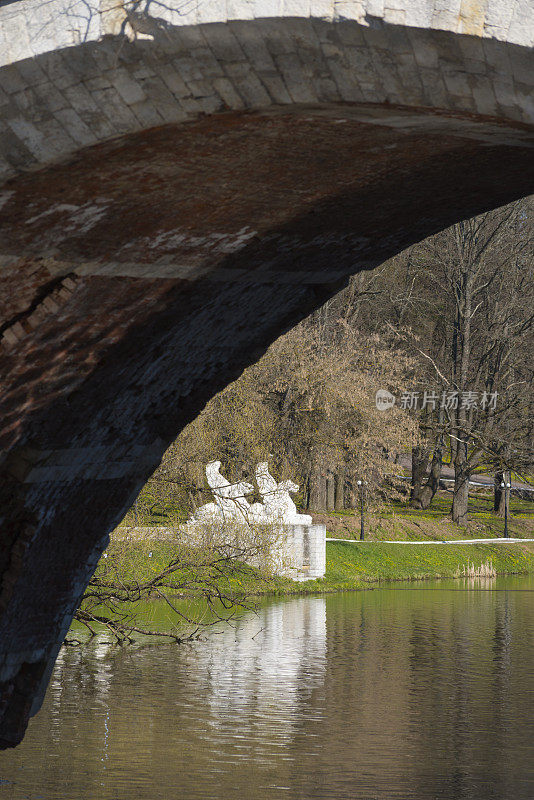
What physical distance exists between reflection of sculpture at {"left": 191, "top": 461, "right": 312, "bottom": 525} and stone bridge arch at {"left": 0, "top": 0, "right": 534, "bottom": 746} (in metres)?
12.5

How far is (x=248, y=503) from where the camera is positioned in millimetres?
23625

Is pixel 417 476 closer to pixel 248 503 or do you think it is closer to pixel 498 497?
pixel 498 497

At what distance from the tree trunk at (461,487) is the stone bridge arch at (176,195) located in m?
27.6

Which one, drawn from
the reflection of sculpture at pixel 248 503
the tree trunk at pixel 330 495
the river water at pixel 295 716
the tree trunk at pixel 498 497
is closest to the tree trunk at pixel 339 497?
the tree trunk at pixel 330 495

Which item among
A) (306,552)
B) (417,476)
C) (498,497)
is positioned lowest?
(306,552)

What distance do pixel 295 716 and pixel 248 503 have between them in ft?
30.4

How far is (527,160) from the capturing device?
5156 mm

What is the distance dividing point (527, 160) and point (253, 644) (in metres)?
15.1

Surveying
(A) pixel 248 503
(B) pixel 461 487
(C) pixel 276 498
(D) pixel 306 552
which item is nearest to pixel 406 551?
(B) pixel 461 487

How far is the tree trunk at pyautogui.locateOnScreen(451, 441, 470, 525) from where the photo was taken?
34.5m

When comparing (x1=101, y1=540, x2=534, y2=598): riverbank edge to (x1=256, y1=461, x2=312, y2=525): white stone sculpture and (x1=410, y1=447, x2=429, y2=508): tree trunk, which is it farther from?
(x1=410, y1=447, x2=429, y2=508): tree trunk

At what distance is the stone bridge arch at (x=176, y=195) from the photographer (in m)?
3.65

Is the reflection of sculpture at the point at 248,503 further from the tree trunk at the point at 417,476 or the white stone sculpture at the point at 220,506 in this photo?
the tree trunk at the point at 417,476

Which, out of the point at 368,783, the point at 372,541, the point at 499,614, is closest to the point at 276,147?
the point at 368,783
